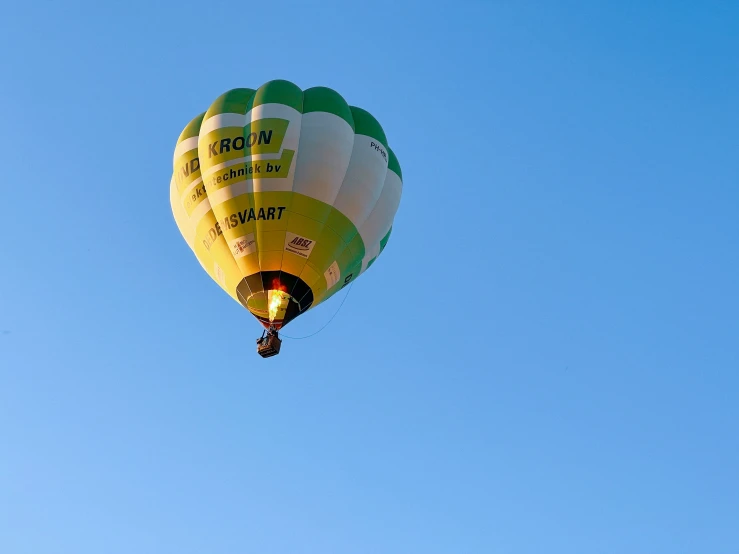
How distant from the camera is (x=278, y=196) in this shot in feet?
59.4

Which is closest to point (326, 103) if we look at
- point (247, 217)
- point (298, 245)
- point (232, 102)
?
point (232, 102)

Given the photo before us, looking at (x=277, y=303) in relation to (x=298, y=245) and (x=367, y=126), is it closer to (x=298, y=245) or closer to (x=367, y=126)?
(x=298, y=245)

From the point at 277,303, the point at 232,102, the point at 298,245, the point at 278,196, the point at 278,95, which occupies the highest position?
the point at 278,95

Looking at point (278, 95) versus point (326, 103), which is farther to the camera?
point (326, 103)

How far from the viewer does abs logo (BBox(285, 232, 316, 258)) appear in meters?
18.1

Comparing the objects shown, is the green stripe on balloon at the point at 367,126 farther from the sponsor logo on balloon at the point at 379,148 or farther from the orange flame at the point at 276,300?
the orange flame at the point at 276,300

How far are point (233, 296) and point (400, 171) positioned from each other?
447cm

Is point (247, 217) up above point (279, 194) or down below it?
below

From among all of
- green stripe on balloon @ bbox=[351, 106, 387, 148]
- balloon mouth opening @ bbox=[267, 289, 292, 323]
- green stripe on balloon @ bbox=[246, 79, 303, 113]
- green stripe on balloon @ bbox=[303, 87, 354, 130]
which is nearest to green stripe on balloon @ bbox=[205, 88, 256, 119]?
green stripe on balloon @ bbox=[246, 79, 303, 113]

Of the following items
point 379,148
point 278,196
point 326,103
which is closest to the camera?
point 278,196

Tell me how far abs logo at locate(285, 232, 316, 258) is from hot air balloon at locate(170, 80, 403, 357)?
0.7 inches

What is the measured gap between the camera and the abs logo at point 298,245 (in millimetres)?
18094

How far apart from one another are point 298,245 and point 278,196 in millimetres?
959

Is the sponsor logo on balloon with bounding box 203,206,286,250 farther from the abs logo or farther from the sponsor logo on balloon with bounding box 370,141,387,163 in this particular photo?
the sponsor logo on balloon with bounding box 370,141,387,163
